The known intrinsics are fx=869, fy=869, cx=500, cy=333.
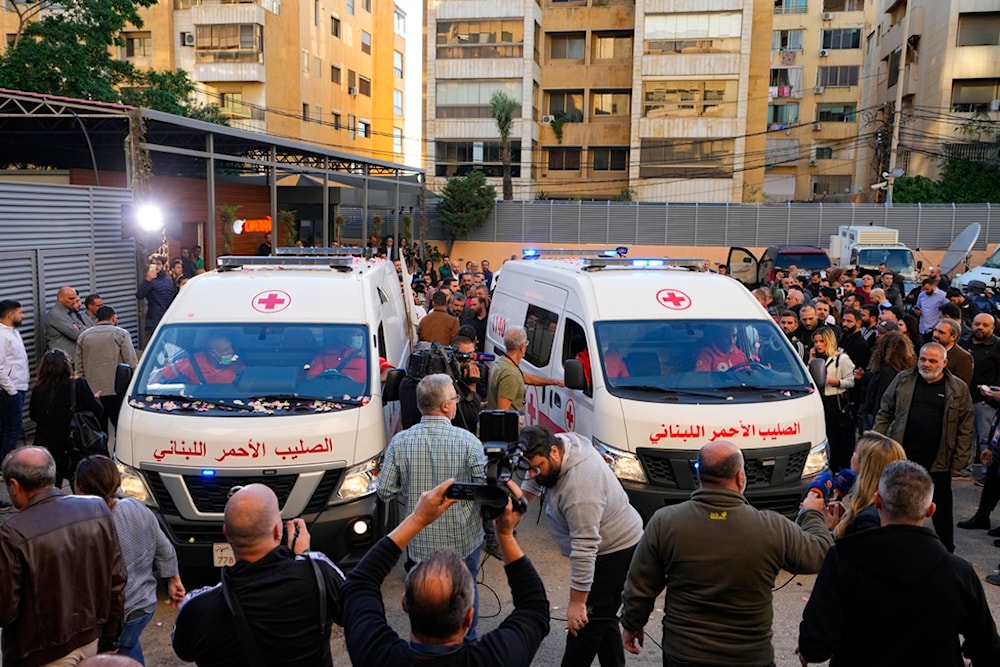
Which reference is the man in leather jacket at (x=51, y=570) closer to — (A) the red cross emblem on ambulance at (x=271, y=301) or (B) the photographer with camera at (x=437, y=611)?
(B) the photographer with camera at (x=437, y=611)

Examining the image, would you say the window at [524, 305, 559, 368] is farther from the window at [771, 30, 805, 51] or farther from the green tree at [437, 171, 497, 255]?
the window at [771, 30, 805, 51]

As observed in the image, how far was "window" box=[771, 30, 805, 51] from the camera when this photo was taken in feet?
185

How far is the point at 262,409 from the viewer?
645 cm

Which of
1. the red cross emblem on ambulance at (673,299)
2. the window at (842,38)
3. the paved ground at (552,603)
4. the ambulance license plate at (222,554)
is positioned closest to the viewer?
the paved ground at (552,603)

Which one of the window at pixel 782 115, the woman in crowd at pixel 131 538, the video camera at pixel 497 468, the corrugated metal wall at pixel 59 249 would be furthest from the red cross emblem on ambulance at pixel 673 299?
the window at pixel 782 115

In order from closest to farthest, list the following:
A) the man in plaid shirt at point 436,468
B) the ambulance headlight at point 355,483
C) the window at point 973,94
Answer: the man in plaid shirt at point 436,468 → the ambulance headlight at point 355,483 → the window at point 973,94

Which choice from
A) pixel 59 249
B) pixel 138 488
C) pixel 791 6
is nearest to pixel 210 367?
pixel 138 488

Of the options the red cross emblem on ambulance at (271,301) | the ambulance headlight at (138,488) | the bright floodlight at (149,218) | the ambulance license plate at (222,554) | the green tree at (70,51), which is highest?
the green tree at (70,51)

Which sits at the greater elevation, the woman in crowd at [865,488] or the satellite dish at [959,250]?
the satellite dish at [959,250]

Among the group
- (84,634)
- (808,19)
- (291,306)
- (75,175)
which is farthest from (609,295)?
(808,19)

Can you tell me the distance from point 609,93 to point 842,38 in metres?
20.7

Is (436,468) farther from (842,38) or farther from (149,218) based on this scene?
(842,38)

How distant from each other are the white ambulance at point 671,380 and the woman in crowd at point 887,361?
995mm

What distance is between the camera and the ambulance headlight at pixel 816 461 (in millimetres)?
7031
